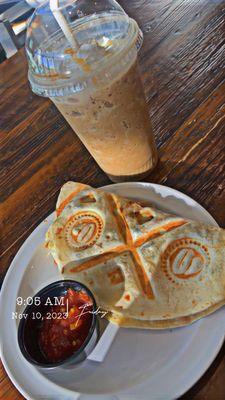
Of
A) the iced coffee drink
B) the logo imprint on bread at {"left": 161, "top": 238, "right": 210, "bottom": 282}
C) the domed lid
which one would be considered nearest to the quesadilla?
the logo imprint on bread at {"left": 161, "top": 238, "right": 210, "bottom": 282}

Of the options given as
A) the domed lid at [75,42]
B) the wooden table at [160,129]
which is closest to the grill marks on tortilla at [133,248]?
the wooden table at [160,129]

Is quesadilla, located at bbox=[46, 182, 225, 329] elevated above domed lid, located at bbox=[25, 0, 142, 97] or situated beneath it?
situated beneath

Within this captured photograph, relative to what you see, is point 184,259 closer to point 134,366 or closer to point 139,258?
point 139,258

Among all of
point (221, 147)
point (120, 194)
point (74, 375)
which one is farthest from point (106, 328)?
point (221, 147)

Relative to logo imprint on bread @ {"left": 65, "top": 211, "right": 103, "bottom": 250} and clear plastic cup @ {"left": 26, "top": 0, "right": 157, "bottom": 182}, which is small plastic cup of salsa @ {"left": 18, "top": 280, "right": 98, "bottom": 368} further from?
clear plastic cup @ {"left": 26, "top": 0, "right": 157, "bottom": 182}

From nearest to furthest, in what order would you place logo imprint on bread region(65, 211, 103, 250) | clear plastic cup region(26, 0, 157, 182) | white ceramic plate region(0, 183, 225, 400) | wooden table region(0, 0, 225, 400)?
1. white ceramic plate region(0, 183, 225, 400)
2. clear plastic cup region(26, 0, 157, 182)
3. logo imprint on bread region(65, 211, 103, 250)
4. wooden table region(0, 0, 225, 400)

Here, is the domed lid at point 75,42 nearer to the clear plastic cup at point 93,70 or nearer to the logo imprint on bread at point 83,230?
the clear plastic cup at point 93,70

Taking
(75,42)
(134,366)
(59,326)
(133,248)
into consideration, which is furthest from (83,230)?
(75,42)
